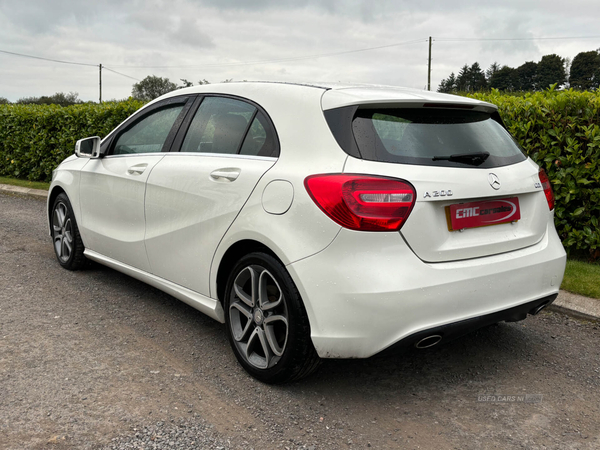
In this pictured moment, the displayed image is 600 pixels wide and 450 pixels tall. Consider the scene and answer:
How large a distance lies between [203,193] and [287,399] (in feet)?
4.34

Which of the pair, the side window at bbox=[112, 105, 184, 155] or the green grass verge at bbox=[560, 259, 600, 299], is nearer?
the side window at bbox=[112, 105, 184, 155]

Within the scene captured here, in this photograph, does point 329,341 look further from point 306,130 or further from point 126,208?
point 126,208

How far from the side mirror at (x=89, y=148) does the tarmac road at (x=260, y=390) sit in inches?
51.3

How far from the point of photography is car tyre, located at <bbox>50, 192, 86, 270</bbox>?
5262 millimetres

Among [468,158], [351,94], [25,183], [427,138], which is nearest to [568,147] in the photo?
[468,158]

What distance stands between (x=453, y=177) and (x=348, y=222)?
1.96 feet

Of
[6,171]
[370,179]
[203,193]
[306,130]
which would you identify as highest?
[306,130]

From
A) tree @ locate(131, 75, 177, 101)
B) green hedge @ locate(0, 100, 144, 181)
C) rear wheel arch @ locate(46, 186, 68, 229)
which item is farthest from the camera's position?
tree @ locate(131, 75, 177, 101)

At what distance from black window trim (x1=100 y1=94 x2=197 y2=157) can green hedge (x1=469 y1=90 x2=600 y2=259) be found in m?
3.69

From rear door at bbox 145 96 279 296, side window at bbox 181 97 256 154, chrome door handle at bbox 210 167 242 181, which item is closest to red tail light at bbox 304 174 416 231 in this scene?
rear door at bbox 145 96 279 296

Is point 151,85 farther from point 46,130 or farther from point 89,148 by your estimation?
point 89,148

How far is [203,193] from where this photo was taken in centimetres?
351

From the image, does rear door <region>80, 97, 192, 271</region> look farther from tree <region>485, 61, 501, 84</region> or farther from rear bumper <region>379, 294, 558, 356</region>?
tree <region>485, 61, 501, 84</region>

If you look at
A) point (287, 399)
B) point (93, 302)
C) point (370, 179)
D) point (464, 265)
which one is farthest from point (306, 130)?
point (93, 302)
